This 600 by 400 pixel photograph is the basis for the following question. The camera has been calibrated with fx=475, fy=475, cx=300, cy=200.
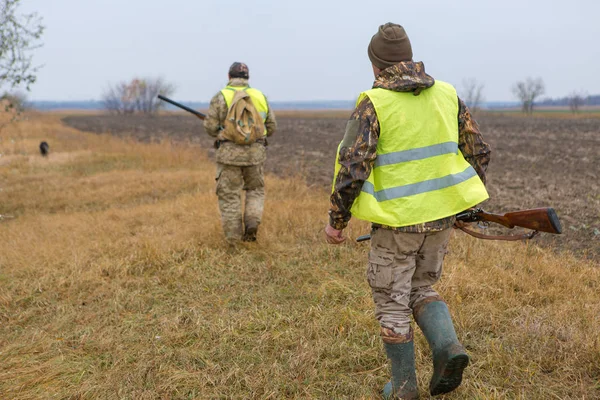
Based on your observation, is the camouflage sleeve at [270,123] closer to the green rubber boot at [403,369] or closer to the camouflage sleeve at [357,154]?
the camouflage sleeve at [357,154]

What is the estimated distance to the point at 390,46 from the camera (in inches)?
97.5

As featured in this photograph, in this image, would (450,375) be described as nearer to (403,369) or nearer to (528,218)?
(403,369)

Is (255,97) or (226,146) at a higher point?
(255,97)

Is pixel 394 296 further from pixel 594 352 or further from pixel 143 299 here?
pixel 143 299

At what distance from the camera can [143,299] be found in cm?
441

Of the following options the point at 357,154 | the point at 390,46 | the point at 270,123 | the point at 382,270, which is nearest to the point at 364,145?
→ the point at 357,154

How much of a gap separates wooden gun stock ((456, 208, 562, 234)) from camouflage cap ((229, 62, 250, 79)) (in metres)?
3.48

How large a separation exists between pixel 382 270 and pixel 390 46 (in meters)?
1.18

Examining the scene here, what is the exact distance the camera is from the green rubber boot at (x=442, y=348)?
8.05 ft

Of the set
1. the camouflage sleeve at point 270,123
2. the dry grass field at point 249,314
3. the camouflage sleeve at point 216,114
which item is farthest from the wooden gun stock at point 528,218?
the camouflage sleeve at point 270,123

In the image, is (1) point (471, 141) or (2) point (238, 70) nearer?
(1) point (471, 141)

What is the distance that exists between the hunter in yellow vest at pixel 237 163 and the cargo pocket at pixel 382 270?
3157 millimetres

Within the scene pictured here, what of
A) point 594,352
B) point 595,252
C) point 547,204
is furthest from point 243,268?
point 547,204

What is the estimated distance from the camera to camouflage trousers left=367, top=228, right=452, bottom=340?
2.55m
